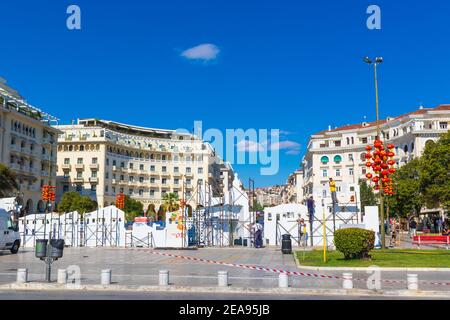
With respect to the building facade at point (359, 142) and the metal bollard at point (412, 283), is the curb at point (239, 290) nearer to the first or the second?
the metal bollard at point (412, 283)

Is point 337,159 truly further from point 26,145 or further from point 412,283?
point 412,283

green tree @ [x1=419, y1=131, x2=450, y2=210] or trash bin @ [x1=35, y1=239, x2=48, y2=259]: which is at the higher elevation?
green tree @ [x1=419, y1=131, x2=450, y2=210]

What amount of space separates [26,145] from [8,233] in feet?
132

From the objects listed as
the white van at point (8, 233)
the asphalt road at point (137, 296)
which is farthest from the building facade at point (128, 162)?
the asphalt road at point (137, 296)

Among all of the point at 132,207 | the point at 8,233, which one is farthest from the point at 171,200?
the point at 8,233

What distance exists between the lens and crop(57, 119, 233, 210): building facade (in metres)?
89.9

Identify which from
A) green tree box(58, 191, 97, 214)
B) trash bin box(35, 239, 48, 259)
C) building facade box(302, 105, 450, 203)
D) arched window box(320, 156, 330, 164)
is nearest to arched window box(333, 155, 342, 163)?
building facade box(302, 105, 450, 203)

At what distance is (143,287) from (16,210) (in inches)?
932

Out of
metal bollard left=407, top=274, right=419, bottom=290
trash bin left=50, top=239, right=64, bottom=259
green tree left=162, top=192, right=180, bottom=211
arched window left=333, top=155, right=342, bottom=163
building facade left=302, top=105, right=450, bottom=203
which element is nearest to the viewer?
metal bollard left=407, top=274, right=419, bottom=290

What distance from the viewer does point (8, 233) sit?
28266mm

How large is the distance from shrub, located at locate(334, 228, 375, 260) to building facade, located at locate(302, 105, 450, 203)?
57806mm

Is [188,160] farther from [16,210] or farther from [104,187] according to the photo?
[16,210]

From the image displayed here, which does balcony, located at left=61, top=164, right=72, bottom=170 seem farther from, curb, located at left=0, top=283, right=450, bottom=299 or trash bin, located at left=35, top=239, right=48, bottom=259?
curb, located at left=0, top=283, right=450, bottom=299

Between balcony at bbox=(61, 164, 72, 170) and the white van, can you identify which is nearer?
the white van
